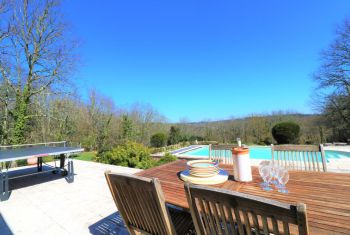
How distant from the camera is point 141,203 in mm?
1202

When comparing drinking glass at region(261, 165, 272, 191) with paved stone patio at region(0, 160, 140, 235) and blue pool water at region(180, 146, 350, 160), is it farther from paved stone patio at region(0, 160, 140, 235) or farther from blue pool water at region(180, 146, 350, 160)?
blue pool water at region(180, 146, 350, 160)

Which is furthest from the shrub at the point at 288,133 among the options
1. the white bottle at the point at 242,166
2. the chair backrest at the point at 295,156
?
the white bottle at the point at 242,166

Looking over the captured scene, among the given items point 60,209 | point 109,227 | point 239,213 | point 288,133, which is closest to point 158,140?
point 288,133

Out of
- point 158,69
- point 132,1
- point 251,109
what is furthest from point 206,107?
point 132,1

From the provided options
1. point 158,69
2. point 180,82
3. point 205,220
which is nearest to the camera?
point 205,220

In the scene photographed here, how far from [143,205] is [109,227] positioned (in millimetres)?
1577

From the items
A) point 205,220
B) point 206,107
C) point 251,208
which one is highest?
point 206,107

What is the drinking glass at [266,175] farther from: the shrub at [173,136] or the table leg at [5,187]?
the shrub at [173,136]

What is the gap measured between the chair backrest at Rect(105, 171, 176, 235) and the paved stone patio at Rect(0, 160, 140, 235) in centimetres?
108

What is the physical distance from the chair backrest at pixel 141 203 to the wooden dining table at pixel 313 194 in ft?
0.43

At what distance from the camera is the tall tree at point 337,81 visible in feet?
35.4

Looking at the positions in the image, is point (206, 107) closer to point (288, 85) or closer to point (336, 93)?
point (288, 85)

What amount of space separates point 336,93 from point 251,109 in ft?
17.2

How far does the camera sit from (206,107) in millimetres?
19266
